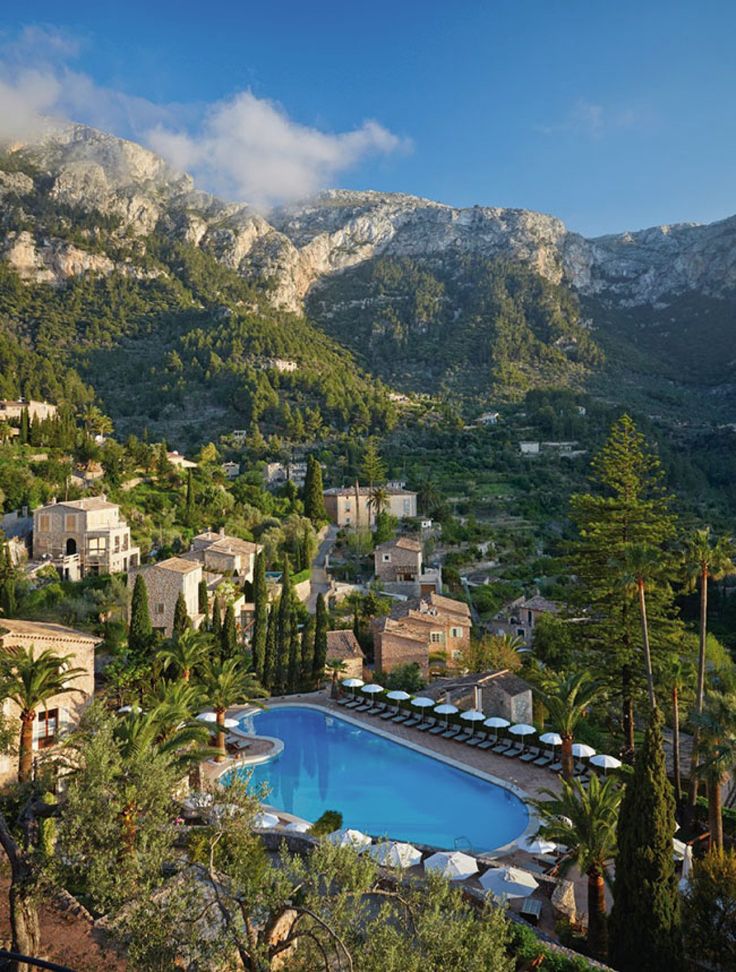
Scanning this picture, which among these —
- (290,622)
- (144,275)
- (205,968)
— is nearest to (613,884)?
(205,968)

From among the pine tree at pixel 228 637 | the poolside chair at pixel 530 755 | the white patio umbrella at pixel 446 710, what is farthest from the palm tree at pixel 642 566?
the pine tree at pixel 228 637

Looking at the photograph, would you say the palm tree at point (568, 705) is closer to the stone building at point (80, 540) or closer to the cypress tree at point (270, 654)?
the cypress tree at point (270, 654)

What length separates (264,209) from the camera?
158 m

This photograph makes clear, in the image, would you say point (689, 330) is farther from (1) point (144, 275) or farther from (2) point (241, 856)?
(2) point (241, 856)

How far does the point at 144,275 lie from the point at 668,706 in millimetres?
96213

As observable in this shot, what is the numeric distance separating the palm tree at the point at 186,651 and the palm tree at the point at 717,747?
12.9 meters

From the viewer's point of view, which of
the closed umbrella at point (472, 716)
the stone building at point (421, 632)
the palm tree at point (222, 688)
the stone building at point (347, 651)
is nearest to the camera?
the palm tree at point (222, 688)

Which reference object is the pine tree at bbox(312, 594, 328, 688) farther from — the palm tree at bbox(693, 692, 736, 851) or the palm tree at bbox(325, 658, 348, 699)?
the palm tree at bbox(693, 692, 736, 851)

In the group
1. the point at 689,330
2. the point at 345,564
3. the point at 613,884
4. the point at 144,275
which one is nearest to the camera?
the point at 613,884

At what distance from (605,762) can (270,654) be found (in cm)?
1169

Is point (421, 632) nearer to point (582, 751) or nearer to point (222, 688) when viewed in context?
point (222, 688)

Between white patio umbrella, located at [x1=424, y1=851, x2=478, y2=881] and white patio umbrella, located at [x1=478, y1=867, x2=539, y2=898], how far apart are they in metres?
0.26

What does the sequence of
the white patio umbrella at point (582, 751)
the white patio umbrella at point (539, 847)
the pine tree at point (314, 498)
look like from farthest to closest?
the pine tree at point (314, 498), the white patio umbrella at point (582, 751), the white patio umbrella at point (539, 847)

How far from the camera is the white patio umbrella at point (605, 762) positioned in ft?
53.7
